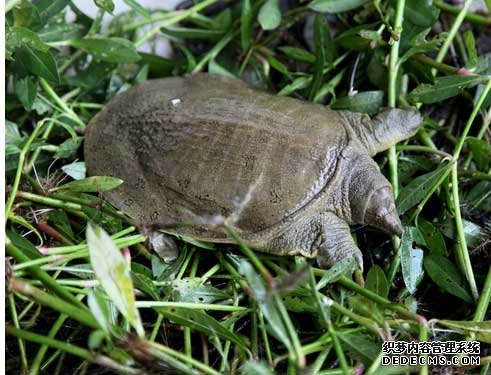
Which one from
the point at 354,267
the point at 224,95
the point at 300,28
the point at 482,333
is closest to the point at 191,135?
the point at 224,95

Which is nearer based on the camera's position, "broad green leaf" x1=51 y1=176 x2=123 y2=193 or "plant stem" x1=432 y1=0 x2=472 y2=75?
"broad green leaf" x1=51 y1=176 x2=123 y2=193

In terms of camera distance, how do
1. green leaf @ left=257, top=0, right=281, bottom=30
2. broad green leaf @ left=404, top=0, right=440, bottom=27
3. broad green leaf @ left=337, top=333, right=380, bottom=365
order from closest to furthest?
broad green leaf @ left=337, top=333, right=380, bottom=365
broad green leaf @ left=404, top=0, right=440, bottom=27
green leaf @ left=257, top=0, right=281, bottom=30

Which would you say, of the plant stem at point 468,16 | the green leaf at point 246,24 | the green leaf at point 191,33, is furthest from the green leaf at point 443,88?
the green leaf at point 191,33

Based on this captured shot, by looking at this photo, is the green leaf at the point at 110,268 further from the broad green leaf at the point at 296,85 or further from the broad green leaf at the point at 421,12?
the broad green leaf at the point at 421,12

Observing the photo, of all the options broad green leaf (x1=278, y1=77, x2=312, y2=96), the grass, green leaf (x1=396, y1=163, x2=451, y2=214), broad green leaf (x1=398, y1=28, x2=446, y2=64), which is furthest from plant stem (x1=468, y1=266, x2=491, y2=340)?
broad green leaf (x1=278, y1=77, x2=312, y2=96)

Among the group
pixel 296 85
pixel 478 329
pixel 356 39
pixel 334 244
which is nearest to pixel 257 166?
pixel 334 244

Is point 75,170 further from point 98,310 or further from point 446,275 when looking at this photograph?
point 446,275

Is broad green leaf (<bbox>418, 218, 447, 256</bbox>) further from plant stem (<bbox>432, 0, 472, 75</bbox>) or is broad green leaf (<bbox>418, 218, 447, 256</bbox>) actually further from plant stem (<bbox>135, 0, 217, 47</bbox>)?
plant stem (<bbox>135, 0, 217, 47</bbox>)
